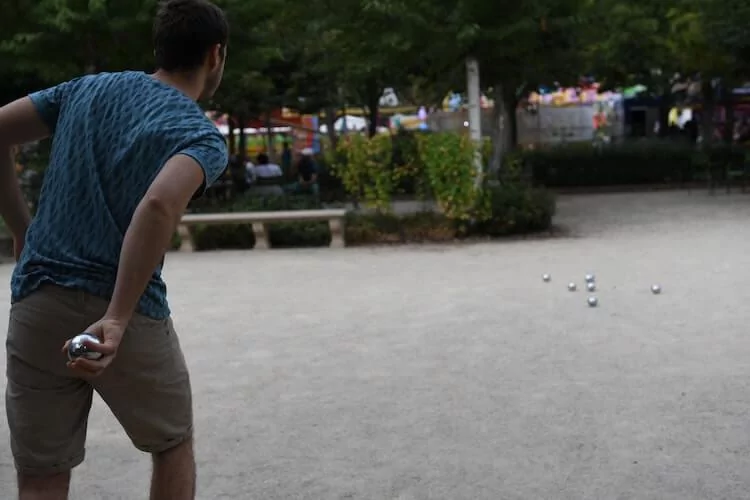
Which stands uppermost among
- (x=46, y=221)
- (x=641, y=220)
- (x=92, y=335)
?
(x=46, y=221)

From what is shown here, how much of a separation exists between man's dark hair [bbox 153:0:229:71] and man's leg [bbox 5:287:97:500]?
0.64 meters

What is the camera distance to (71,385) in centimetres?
282

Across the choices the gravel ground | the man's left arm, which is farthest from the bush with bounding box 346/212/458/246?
the man's left arm

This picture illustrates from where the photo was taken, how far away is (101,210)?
2727mm

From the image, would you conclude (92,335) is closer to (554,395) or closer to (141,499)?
(141,499)

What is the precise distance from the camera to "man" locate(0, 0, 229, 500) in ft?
8.85

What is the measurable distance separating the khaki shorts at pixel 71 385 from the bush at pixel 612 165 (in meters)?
24.0

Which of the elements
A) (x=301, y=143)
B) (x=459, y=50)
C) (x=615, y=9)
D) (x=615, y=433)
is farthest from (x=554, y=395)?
(x=301, y=143)

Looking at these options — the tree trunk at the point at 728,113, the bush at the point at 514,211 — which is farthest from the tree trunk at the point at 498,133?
the tree trunk at the point at 728,113

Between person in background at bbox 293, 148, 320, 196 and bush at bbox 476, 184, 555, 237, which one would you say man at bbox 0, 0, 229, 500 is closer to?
bush at bbox 476, 184, 555, 237

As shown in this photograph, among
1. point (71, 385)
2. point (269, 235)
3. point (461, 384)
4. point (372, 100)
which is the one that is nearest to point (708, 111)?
point (372, 100)

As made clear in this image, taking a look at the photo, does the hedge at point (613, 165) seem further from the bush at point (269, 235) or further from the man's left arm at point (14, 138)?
the man's left arm at point (14, 138)

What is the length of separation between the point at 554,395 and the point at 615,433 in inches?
33.8

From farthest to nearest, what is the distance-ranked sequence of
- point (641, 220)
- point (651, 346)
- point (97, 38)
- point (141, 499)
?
1. point (641, 220)
2. point (97, 38)
3. point (651, 346)
4. point (141, 499)
